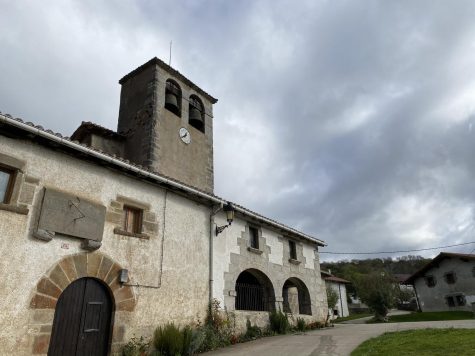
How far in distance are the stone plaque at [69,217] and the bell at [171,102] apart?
26.0 ft

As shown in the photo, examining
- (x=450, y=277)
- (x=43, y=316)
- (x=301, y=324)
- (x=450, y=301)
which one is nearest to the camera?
(x=43, y=316)

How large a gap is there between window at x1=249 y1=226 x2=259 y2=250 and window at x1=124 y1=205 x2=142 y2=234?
463 centimetres

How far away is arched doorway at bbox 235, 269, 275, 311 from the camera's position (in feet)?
38.0

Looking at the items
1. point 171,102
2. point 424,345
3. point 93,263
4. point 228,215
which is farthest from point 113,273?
point 171,102

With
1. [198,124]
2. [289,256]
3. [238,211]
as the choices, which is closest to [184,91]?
[198,124]

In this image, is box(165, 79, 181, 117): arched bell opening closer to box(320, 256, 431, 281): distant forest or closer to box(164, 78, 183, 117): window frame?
box(164, 78, 183, 117): window frame

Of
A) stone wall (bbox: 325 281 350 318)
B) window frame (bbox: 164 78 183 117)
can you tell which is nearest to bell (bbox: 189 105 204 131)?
window frame (bbox: 164 78 183 117)

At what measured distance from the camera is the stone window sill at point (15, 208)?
20.7ft

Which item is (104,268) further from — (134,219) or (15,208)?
(15,208)

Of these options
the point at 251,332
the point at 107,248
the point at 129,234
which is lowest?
the point at 251,332

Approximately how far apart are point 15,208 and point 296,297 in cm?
1165

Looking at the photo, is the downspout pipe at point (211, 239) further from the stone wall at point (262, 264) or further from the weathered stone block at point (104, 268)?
the weathered stone block at point (104, 268)

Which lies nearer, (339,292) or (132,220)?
(132,220)

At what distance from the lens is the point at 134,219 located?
8.72 metres
